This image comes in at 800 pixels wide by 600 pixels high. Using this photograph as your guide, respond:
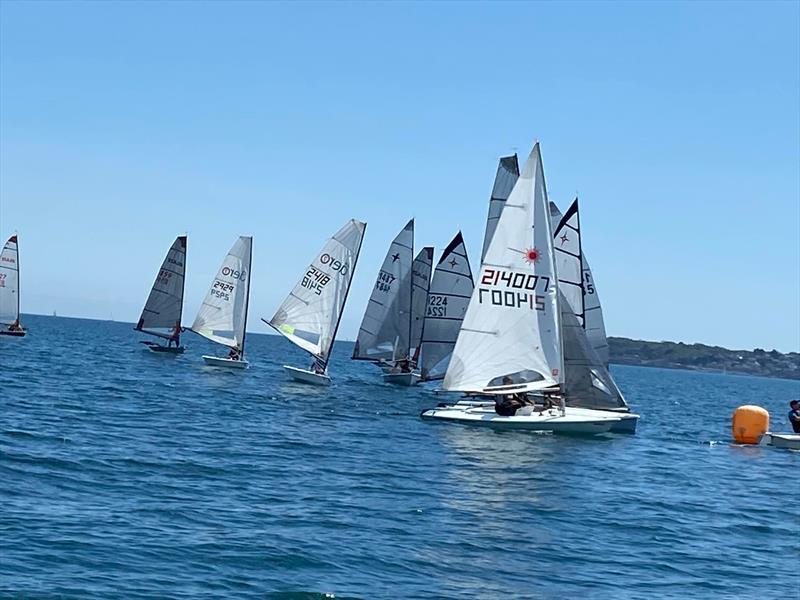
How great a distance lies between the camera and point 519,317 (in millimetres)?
35625

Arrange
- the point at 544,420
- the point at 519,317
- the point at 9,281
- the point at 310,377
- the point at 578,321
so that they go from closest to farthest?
1. the point at 544,420
2. the point at 519,317
3. the point at 578,321
4. the point at 310,377
5. the point at 9,281

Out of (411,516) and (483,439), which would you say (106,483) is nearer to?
(411,516)

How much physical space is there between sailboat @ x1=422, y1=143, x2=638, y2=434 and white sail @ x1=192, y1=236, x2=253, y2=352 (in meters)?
26.7

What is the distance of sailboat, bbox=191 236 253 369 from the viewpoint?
200 feet

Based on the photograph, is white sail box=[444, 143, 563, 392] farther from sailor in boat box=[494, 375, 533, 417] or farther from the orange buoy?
the orange buoy

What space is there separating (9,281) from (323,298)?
109 feet

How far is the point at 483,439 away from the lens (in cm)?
3212

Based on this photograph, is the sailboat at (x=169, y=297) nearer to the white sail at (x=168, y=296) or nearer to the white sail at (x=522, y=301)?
the white sail at (x=168, y=296)

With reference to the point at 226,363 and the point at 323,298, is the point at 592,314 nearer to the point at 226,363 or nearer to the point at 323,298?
the point at 323,298

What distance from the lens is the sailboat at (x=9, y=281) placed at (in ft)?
249

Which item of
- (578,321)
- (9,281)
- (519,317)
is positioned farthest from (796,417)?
(9,281)

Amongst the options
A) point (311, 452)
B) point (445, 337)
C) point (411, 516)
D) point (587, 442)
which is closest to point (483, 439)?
point (587, 442)

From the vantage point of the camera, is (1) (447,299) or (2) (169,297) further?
(2) (169,297)

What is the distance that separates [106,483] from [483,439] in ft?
46.7
